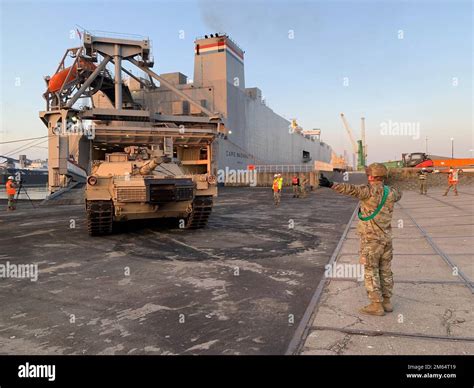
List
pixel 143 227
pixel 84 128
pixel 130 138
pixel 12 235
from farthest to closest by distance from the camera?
pixel 84 128, pixel 130 138, pixel 143 227, pixel 12 235

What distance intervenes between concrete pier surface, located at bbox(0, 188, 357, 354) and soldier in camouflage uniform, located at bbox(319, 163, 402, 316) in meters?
0.88

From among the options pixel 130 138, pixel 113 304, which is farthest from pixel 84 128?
pixel 113 304

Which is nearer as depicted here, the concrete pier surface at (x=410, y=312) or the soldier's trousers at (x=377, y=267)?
the concrete pier surface at (x=410, y=312)

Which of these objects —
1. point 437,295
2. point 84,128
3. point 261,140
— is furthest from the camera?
point 261,140

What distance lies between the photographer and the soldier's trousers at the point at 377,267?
405cm

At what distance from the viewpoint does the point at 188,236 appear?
31.8 ft

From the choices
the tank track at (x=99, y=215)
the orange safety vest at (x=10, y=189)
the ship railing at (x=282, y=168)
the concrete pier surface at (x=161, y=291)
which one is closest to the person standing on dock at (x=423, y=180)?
the ship railing at (x=282, y=168)

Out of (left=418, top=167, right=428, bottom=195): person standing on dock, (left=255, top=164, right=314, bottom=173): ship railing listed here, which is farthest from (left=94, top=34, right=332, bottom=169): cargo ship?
(left=418, top=167, right=428, bottom=195): person standing on dock

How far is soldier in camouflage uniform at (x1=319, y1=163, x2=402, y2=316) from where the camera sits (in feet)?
13.3

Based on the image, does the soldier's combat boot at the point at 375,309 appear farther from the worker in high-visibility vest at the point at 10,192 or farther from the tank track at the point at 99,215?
the worker in high-visibility vest at the point at 10,192
